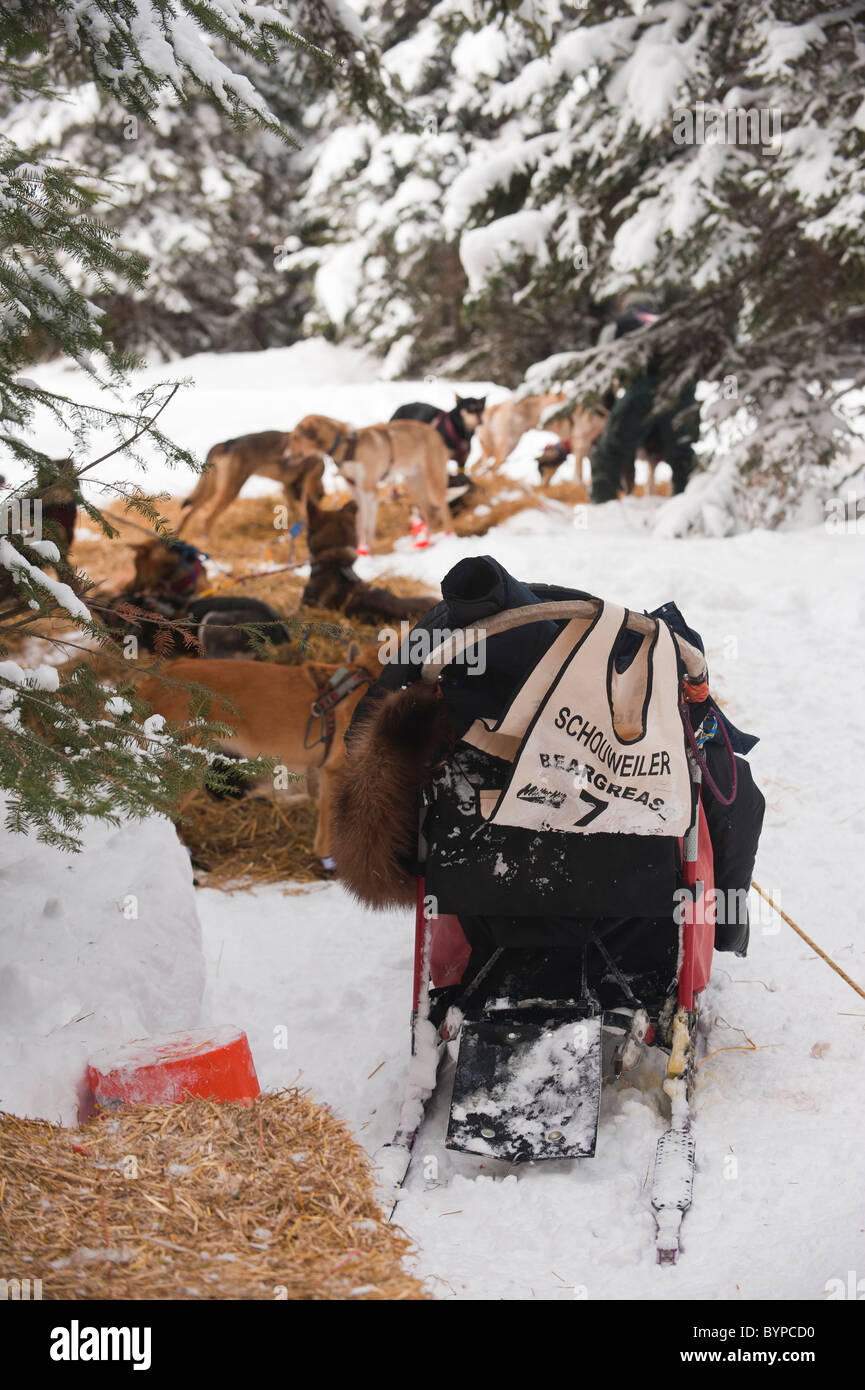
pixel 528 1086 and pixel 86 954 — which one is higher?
pixel 86 954

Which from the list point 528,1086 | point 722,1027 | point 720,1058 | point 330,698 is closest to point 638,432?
point 330,698

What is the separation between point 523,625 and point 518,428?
1002cm

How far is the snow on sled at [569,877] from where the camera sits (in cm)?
301

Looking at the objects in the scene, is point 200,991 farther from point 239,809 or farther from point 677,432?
point 677,432

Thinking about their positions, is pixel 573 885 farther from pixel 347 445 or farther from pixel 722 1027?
pixel 347 445

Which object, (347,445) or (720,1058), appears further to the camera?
(347,445)

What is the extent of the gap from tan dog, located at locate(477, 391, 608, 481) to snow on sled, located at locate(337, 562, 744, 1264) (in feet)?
30.2

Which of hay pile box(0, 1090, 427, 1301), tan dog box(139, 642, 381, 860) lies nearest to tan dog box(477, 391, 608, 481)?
tan dog box(139, 642, 381, 860)

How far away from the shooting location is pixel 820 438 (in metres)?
8.84

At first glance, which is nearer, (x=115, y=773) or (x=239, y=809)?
(x=115, y=773)

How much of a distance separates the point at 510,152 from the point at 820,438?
3956mm

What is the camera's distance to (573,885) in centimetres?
316

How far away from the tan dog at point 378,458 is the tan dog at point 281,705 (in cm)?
453

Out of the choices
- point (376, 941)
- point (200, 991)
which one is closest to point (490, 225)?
point (376, 941)
